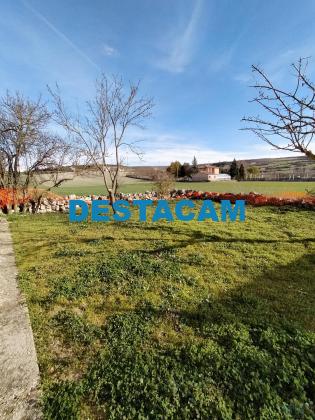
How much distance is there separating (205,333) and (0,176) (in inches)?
522

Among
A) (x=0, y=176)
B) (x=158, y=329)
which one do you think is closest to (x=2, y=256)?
(x=158, y=329)

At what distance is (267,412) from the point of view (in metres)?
2.01

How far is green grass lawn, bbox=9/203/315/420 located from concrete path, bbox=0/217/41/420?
107mm

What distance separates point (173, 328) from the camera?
307cm

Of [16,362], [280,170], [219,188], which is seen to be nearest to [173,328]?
[16,362]

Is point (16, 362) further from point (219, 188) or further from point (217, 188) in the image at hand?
point (217, 188)

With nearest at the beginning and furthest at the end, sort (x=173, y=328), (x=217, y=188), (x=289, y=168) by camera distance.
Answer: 1. (x=173, y=328)
2. (x=217, y=188)
3. (x=289, y=168)

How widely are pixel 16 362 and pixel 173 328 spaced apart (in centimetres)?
174

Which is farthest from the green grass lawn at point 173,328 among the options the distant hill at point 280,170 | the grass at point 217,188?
the grass at point 217,188

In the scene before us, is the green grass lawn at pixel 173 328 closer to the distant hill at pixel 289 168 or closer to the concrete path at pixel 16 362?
the concrete path at pixel 16 362

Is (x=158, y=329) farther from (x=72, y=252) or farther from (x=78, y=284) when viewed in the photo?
(x=72, y=252)

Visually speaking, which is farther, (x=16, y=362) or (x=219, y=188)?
(x=219, y=188)

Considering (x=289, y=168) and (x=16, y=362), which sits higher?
(x=289, y=168)

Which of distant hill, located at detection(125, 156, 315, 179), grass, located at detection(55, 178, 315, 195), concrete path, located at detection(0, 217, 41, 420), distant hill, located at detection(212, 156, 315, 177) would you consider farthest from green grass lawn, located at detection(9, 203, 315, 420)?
distant hill, located at detection(212, 156, 315, 177)
